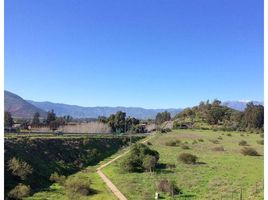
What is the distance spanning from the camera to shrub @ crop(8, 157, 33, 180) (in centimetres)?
3739

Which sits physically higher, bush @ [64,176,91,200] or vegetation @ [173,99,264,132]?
vegetation @ [173,99,264,132]

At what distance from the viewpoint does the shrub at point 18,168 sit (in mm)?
37394

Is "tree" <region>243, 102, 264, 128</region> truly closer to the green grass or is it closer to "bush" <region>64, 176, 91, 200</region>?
the green grass

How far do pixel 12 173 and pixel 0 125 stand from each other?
1351 inches

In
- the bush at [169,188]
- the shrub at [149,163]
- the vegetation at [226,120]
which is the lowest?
the bush at [169,188]

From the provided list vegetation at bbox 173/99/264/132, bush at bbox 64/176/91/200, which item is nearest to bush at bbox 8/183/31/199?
bush at bbox 64/176/91/200

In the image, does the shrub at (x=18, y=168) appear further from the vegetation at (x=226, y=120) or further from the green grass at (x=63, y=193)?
the vegetation at (x=226, y=120)

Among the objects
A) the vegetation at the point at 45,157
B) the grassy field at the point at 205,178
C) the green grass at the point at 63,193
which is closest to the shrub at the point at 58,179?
the vegetation at the point at 45,157

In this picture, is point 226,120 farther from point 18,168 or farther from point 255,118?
point 18,168

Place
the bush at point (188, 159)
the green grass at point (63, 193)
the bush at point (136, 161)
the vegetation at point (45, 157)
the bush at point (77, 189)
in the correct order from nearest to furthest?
1. the green grass at point (63, 193)
2. the bush at point (77, 189)
3. the vegetation at point (45, 157)
4. the bush at point (136, 161)
5. the bush at point (188, 159)

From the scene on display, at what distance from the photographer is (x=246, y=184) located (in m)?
31.2

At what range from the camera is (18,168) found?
38000mm
